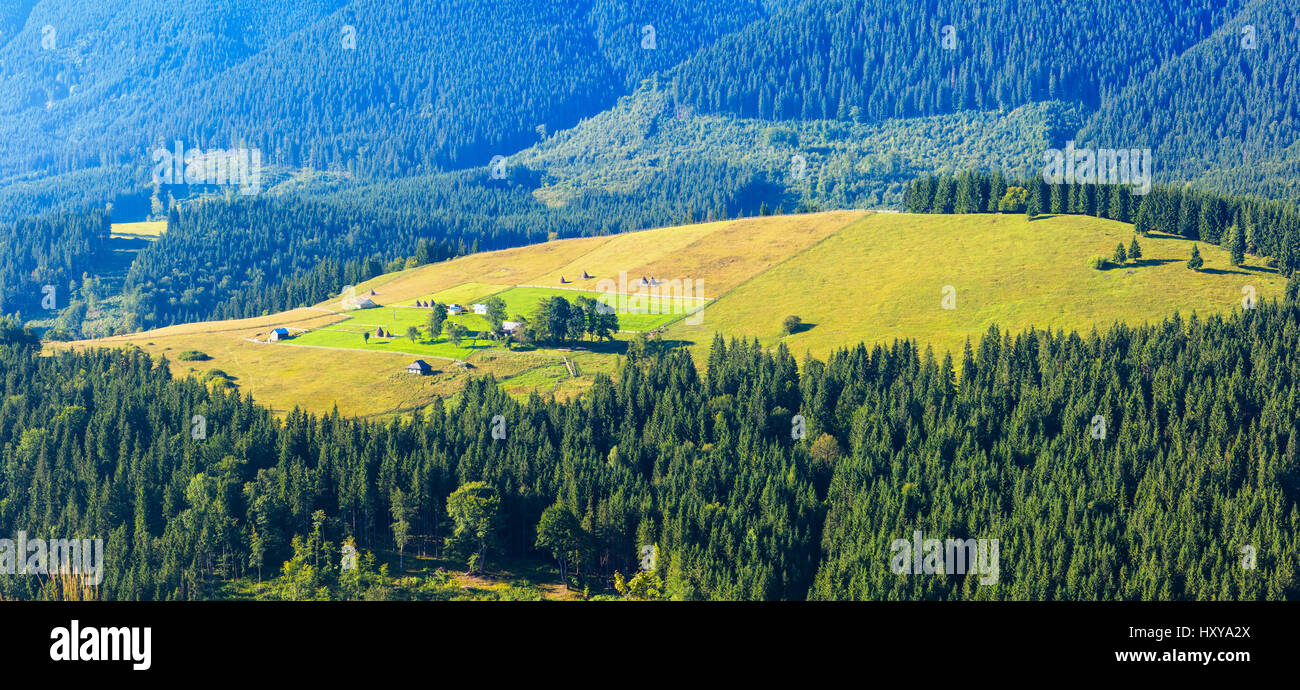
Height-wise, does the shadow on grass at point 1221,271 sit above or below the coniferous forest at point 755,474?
above

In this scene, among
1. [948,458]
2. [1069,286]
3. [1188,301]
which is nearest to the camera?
[948,458]

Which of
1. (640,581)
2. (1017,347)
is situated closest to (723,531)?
(640,581)

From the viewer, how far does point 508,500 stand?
129 metres

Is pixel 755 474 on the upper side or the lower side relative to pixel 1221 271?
lower

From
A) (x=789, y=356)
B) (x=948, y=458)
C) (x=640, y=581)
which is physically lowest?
(x=640, y=581)

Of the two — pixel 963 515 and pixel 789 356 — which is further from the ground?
pixel 789 356

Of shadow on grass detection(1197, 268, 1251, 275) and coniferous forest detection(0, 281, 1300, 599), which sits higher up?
shadow on grass detection(1197, 268, 1251, 275)

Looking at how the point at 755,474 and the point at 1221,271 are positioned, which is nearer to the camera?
the point at 755,474

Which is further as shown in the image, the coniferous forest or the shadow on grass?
the shadow on grass

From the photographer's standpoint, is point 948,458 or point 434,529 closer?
point 434,529

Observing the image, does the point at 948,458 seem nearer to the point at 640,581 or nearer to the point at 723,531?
the point at 723,531

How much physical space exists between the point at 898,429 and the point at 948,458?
30.3 feet
